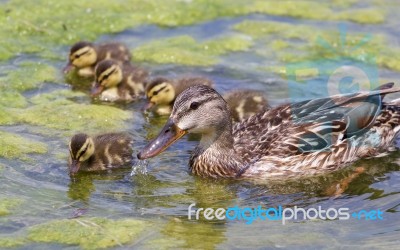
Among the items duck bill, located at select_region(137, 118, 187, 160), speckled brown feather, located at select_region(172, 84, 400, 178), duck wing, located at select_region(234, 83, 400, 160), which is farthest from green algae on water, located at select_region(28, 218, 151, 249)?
duck wing, located at select_region(234, 83, 400, 160)

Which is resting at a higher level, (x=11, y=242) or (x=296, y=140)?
(x=296, y=140)

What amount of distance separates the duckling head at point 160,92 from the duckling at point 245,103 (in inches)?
21.7

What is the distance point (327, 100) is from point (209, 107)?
92 centimetres

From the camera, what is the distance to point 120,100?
26.1ft

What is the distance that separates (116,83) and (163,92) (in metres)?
0.58

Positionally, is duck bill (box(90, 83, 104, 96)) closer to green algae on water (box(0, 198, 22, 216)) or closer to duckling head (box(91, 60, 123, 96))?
duckling head (box(91, 60, 123, 96))

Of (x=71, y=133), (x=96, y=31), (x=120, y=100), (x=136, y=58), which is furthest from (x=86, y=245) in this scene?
(x=96, y=31)

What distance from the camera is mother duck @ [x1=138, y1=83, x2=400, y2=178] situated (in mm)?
6199

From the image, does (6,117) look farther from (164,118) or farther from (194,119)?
(194,119)

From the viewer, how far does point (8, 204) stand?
553cm

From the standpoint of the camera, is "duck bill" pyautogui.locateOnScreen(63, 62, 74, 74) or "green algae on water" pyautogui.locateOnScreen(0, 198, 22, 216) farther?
"duck bill" pyautogui.locateOnScreen(63, 62, 74, 74)

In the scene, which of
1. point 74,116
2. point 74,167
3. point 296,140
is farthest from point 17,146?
point 296,140

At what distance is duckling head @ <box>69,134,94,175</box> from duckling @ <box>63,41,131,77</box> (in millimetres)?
2231

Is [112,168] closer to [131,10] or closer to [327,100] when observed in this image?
[327,100]
